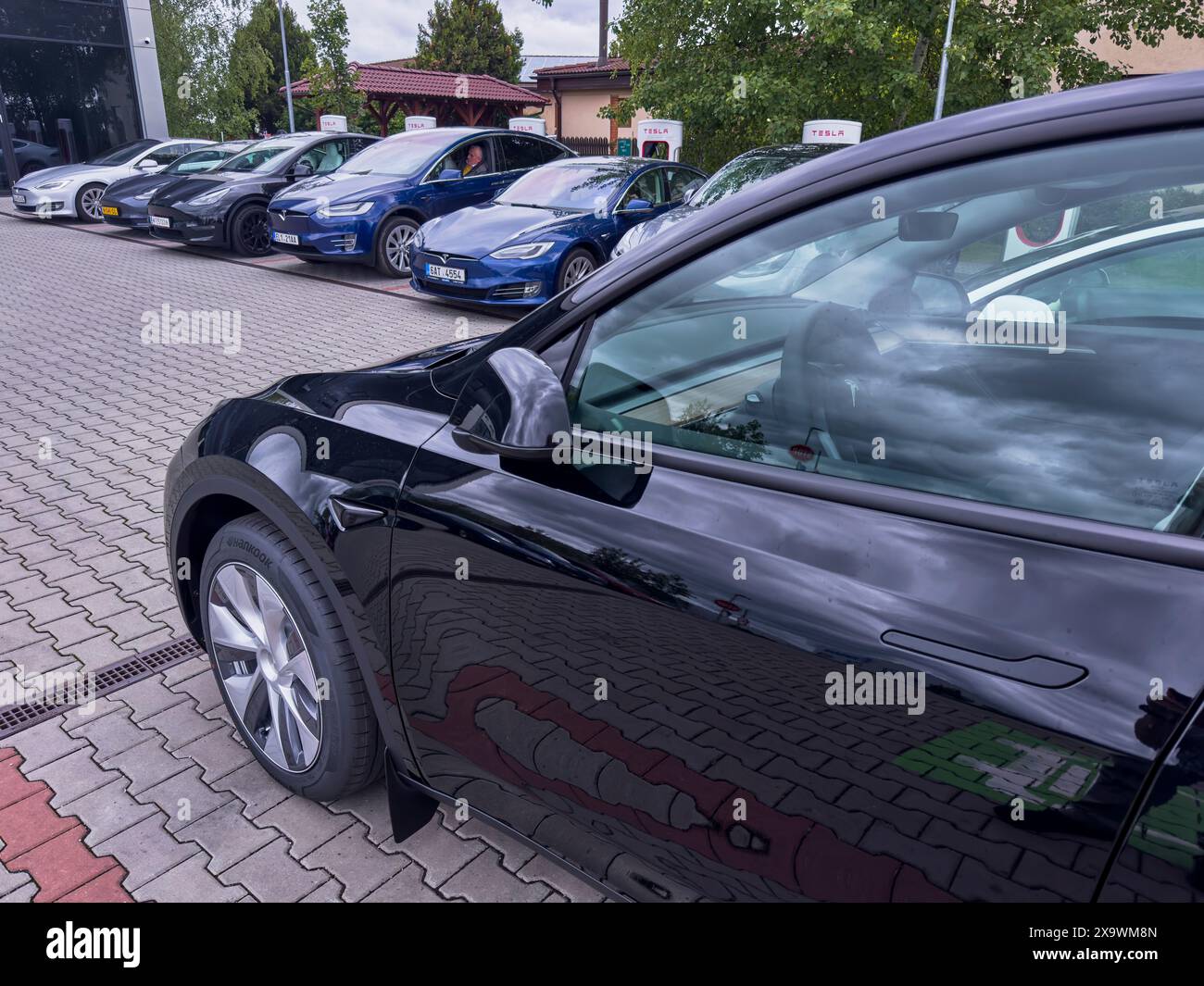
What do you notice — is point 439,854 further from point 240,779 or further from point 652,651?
point 652,651

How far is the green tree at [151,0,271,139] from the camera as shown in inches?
1049

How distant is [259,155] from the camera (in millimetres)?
13609

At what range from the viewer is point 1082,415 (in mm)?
1332

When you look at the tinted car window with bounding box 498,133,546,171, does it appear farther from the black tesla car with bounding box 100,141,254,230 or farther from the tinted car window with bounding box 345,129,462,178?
the black tesla car with bounding box 100,141,254,230

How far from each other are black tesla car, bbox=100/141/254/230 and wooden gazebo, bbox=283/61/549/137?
18476mm

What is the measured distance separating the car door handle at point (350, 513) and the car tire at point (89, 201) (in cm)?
1642

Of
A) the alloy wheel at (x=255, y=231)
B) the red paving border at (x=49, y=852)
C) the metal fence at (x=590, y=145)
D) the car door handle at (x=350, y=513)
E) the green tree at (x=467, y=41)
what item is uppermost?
the green tree at (x=467, y=41)

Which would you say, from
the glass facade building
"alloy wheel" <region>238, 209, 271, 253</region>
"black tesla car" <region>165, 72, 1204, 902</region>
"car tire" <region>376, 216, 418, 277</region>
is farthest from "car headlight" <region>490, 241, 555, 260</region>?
the glass facade building

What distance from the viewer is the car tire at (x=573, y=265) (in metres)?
8.84

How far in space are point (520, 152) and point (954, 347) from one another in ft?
38.2

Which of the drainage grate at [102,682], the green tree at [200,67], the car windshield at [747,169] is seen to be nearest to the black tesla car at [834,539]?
the drainage grate at [102,682]

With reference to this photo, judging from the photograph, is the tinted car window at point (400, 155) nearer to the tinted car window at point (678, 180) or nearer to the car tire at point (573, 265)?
the tinted car window at point (678, 180)

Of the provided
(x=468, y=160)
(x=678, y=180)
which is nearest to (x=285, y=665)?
(x=678, y=180)

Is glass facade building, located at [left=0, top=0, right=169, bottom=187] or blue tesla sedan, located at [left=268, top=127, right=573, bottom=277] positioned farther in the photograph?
glass facade building, located at [left=0, top=0, right=169, bottom=187]
